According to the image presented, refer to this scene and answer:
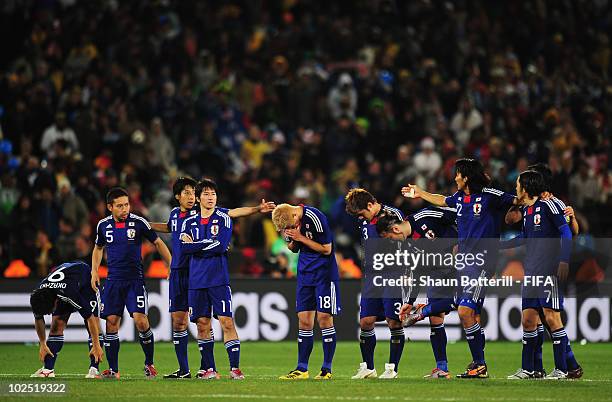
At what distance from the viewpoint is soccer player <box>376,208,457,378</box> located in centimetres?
1452

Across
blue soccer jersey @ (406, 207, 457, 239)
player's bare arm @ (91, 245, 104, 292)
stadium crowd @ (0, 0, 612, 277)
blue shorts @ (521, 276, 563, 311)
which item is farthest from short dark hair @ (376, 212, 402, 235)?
stadium crowd @ (0, 0, 612, 277)

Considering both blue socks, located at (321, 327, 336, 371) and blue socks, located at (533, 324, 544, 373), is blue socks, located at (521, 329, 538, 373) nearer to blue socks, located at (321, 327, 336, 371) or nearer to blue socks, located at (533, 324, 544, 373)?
blue socks, located at (533, 324, 544, 373)

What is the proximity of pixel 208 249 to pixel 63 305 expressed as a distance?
1966 millimetres

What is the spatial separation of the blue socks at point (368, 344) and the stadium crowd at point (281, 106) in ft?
25.6

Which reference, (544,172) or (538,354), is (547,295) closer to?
(538,354)

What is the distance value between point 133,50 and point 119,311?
12533 millimetres

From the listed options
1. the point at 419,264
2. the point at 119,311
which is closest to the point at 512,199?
the point at 419,264

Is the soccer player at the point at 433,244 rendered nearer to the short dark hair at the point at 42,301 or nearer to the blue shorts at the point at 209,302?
the blue shorts at the point at 209,302

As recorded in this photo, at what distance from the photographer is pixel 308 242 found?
14.6 meters

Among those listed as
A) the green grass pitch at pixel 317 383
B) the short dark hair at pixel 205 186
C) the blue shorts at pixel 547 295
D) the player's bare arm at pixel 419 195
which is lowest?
the green grass pitch at pixel 317 383

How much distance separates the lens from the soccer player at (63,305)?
1454 centimetres

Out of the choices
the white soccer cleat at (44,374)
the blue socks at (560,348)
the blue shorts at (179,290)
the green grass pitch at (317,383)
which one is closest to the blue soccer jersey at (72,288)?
the white soccer cleat at (44,374)

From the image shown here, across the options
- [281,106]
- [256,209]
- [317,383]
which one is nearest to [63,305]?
[256,209]

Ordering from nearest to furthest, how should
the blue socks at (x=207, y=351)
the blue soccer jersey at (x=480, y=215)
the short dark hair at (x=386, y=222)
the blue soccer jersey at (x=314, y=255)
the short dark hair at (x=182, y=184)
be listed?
the blue soccer jersey at (x=480, y=215)
the short dark hair at (x=386, y=222)
the blue socks at (x=207, y=351)
the blue soccer jersey at (x=314, y=255)
the short dark hair at (x=182, y=184)
